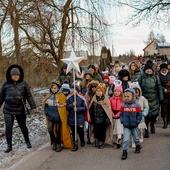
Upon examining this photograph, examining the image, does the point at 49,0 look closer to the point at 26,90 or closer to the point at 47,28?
the point at 47,28

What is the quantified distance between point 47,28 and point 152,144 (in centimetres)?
599

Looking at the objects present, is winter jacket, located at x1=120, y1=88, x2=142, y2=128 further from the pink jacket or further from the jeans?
the pink jacket

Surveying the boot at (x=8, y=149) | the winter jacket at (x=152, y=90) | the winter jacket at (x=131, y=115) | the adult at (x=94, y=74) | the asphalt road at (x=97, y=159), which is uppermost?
the adult at (x=94, y=74)

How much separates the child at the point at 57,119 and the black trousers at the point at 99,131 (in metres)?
0.58

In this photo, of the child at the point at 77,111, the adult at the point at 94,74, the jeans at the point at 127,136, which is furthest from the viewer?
the adult at the point at 94,74

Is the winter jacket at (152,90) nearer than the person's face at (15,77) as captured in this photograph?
No

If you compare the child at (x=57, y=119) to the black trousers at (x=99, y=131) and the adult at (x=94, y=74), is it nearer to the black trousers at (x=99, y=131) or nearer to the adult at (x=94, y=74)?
the black trousers at (x=99, y=131)

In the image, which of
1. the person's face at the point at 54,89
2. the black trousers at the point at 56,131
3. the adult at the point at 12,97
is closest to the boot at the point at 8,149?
the adult at the point at 12,97

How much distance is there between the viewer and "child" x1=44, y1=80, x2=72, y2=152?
6.74m

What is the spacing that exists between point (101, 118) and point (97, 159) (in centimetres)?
106

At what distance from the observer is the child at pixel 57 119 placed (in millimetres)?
6742

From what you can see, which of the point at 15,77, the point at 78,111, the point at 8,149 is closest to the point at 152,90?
the point at 78,111

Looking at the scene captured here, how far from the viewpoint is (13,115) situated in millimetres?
6809

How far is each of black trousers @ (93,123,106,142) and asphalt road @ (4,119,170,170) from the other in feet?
0.79
